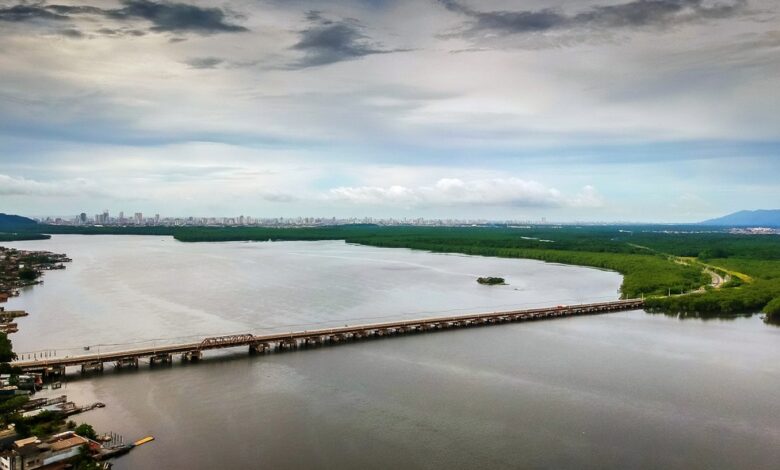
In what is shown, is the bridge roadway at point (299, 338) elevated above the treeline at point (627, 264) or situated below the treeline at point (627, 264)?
below

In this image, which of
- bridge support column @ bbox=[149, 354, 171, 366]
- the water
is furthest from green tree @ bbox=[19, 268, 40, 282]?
bridge support column @ bbox=[149, 354, 171, 366]

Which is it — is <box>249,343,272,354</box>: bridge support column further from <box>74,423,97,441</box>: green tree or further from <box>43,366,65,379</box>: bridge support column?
<box>74,423,97,441</box>: green tree

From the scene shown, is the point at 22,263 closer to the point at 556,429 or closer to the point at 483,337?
the point at 483,337

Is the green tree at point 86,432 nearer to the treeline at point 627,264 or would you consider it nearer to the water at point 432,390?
the water at point 432,390

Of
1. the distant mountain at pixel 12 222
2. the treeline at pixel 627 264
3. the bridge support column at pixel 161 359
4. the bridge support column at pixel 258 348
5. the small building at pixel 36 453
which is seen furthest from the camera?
the distant mountain at pixel 12 222

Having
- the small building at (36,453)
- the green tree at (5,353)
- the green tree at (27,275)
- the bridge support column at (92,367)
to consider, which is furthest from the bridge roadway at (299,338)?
the green tree at (27,275)
